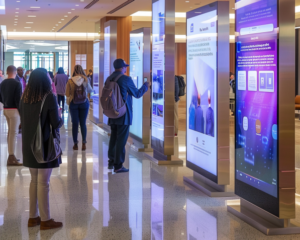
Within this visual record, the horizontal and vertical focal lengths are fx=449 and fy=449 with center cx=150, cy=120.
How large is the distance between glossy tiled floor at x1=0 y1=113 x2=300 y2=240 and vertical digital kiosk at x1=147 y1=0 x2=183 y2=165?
1.78ft

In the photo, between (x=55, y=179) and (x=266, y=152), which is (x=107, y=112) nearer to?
(x=55, y=179)

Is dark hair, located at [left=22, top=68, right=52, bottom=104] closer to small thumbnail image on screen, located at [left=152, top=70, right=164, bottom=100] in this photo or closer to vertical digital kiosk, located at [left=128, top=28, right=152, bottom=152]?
small thumbnail image on screen, located at [left=152, top=70, right=164, bottom=100]

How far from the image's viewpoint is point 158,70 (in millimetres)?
8055

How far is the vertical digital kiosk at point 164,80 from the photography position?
25.1 feet

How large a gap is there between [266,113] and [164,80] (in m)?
3.59

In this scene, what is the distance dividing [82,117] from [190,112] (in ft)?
11.5

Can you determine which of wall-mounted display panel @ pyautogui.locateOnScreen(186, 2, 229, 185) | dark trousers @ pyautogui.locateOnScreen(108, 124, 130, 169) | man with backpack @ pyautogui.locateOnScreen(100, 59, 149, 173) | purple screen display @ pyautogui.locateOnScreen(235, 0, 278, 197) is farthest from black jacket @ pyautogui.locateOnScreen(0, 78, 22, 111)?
purple screen display @ pyautogui.locateOnScreen(235, 0, 278, 197)

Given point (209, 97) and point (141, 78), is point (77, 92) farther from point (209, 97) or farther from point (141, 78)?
point (209, 97)

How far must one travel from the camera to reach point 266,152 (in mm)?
4430

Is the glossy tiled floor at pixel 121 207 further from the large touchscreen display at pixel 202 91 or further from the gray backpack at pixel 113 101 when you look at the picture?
the gray backpack at pixel 113 101

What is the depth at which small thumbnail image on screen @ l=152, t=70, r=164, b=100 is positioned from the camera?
7959 millimetres

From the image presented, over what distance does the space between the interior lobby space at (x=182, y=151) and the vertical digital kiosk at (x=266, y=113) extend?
0.4 inches

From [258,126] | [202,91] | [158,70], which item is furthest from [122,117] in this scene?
[258,126]

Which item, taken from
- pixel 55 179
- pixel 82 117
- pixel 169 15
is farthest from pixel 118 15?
pixel 55 179
